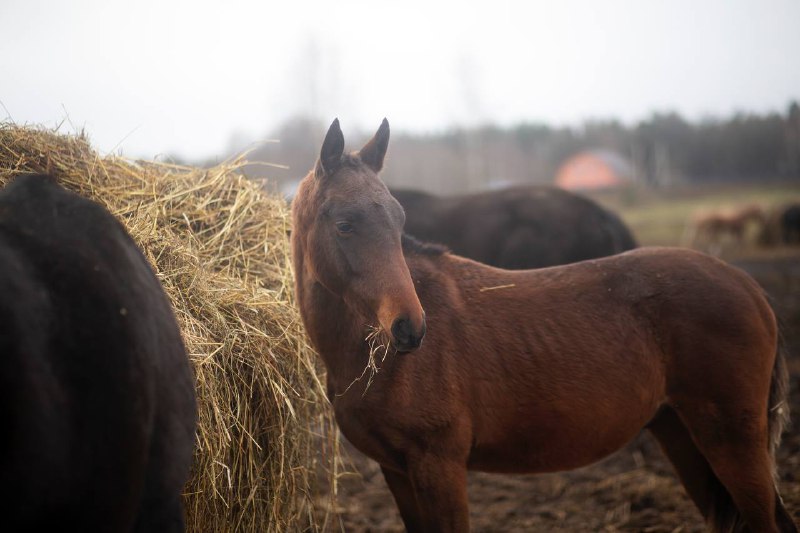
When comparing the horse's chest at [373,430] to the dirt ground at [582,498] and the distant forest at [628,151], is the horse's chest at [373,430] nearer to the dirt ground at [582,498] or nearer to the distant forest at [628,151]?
the dirt ground at [582,498]

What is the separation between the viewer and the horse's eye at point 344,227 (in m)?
2.88

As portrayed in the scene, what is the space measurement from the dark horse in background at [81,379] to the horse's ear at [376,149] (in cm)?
→ 142

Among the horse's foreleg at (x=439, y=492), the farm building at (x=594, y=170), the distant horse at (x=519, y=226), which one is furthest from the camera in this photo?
the farm building at (x=594, y=170)

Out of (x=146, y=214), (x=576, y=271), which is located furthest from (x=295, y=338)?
(x=576, y=271)

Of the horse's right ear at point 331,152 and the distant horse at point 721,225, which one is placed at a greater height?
the horse's right ear at point 331,152

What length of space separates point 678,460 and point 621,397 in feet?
2.32

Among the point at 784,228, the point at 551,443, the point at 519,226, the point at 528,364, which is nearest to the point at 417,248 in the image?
the point at 528,364

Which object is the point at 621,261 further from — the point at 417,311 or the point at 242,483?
the point at 242,483

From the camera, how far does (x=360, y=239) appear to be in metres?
2.85

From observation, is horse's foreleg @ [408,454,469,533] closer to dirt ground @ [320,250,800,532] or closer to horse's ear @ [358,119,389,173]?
dirt ground @ [320,250,800,532]

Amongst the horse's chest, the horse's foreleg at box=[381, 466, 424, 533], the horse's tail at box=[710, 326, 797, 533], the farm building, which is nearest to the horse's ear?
the horse's chest

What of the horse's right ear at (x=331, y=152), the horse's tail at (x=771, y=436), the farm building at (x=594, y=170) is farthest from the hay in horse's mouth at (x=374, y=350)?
the farm building at (x=594, y=170)

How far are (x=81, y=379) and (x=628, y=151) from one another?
48.9 m

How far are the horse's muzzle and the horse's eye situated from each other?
1.68 ft
